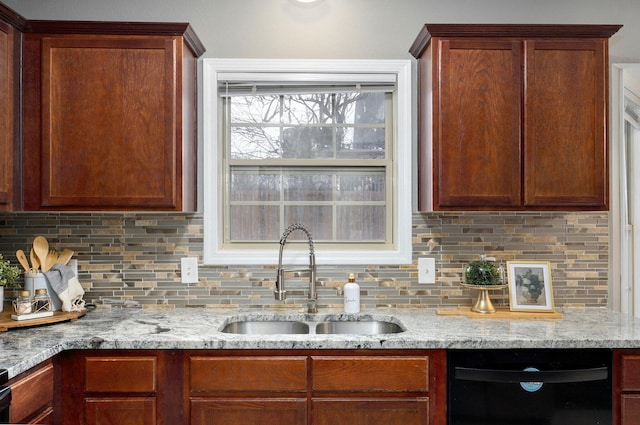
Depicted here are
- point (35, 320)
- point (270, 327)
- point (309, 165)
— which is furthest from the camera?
point (309, 165)

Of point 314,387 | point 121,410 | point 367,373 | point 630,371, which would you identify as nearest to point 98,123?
point 121,410

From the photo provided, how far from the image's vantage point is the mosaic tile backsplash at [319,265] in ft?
8.57

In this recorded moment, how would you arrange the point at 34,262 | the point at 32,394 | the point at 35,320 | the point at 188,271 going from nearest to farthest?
1. the point at 32,394
2. the point at 35,320
3. the point at 34,262
4. the point at 188,271

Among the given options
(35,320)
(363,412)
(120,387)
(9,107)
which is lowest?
(363,412)

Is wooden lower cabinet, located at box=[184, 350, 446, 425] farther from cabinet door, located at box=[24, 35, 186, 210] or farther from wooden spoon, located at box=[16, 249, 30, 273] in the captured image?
wooden spoon, located at box=[16, 249, 30, 273]

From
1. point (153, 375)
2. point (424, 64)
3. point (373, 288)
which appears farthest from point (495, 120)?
point (153, 375)

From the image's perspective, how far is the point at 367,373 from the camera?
1974 millimetres

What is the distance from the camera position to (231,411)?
1977mm

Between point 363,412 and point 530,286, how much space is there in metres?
1.07

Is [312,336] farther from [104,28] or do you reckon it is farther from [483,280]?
[104,28]

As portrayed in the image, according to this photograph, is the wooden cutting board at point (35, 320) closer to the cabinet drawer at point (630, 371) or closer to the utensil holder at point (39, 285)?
the utensil holder at point (39, 285)

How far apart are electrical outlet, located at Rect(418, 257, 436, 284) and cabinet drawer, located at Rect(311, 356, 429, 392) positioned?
2.32ft

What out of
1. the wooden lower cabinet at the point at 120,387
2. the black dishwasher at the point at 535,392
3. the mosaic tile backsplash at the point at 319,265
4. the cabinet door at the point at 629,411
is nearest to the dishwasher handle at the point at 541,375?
the black dishwasher at the point at 535,392

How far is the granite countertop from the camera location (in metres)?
1.95
